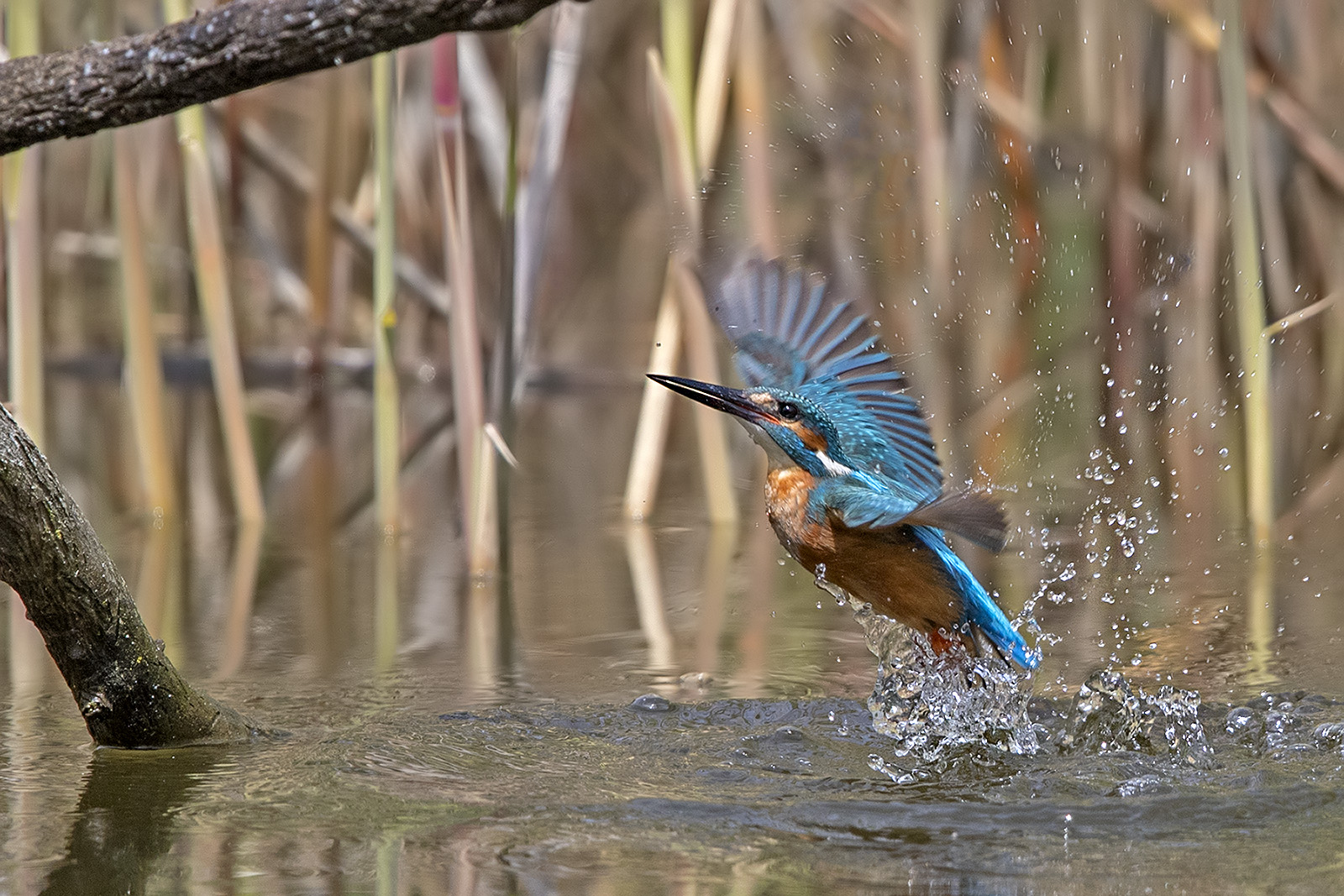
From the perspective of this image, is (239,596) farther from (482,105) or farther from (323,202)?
(482,105)

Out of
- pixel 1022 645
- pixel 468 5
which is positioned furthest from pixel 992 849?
pixel 468 5

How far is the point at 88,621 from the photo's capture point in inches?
99.4

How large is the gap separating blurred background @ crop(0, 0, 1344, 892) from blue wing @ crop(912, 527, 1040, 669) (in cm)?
11

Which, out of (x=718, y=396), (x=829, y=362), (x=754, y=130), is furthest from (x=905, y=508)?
(x=754, y=130)

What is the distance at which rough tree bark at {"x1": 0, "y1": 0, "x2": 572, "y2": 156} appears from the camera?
2078mm

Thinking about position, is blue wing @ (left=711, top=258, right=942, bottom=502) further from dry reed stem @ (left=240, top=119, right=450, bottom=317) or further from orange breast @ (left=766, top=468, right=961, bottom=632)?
dry reed stem @ (left=240, top=119, right=450, bottom=317)

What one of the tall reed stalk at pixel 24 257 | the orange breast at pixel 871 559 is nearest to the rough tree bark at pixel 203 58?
the orange breast at pixel 871 559

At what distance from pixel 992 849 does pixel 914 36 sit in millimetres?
3227

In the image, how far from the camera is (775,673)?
324 centimetres

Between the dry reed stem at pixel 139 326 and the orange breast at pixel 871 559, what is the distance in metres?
2.05

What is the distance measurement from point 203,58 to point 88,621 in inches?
34.5

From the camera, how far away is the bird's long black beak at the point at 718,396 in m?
2.87

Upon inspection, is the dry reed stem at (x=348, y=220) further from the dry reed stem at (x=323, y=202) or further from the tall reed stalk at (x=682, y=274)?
the tall reed stalk at (x=682, y=274)

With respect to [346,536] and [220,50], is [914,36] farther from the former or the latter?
[220,50]
